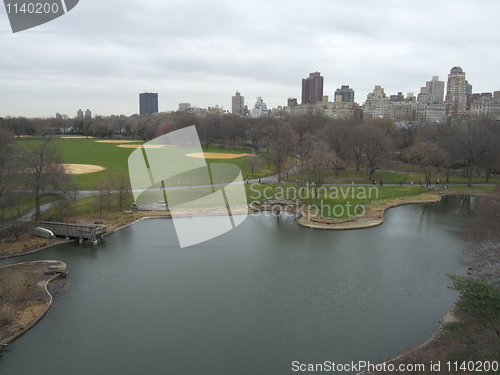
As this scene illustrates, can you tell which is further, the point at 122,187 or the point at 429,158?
the point at 429,158

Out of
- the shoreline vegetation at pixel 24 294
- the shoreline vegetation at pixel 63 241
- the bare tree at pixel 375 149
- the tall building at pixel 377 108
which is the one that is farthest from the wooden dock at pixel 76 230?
the tall building at pixel 377 108

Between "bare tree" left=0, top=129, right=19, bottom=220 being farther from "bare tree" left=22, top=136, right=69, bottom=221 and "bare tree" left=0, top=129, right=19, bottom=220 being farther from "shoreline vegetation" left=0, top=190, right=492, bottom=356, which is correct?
"shoreline vegetation" left=0, top=190, right=492, bottom=356

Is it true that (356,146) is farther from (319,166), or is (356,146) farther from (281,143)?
(319,166)

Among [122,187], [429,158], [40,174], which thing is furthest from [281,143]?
[40,174]

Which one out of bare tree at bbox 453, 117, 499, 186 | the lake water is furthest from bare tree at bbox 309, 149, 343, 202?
bare tree at bbox 453, 117, 499, 186

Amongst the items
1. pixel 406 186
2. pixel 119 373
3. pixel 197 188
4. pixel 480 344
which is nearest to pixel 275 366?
pixel 119 373

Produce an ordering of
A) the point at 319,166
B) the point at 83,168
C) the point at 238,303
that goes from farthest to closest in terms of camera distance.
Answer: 1. the point at 83,168
2. the point at 319,166
3. the point at 238,303
